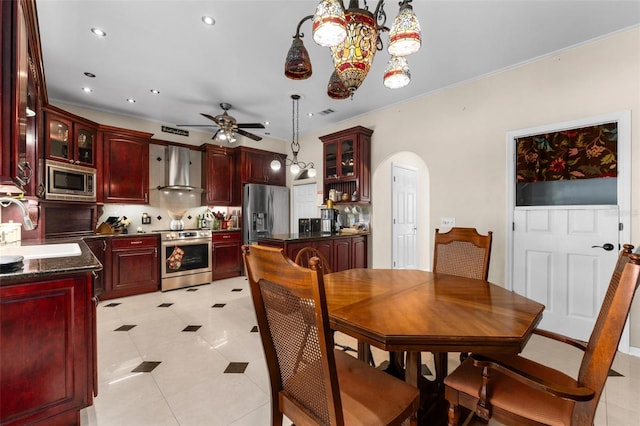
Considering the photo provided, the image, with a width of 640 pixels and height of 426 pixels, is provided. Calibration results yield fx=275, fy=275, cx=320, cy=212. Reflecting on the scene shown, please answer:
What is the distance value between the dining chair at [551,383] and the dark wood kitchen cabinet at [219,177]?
4910 mm

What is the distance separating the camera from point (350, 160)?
4.62 meters

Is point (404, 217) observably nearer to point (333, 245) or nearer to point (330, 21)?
point (333, 245)

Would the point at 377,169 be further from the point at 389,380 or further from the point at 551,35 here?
the point at 389,380

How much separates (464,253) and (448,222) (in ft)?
4.60

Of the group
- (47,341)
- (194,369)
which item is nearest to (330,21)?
(47,341)

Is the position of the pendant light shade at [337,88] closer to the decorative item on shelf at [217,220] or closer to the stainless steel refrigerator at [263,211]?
the stainless steel refrigerator at [263,211]

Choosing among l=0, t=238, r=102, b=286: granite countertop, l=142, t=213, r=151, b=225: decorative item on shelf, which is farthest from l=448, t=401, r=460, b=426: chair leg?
l=142, t=213, r=151, b=225: decorative item on shelf

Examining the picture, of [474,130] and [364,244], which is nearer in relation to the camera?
[474,130]

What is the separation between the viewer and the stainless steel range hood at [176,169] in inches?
189

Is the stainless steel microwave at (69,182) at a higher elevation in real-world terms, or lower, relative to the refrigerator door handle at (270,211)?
higher

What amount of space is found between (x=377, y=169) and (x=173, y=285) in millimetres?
3819

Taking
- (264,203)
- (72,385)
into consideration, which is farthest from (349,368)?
(264,203)

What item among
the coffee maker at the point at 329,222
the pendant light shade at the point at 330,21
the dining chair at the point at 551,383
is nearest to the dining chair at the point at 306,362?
the dining chair at the point at 551,383

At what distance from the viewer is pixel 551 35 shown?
8.50 feet
